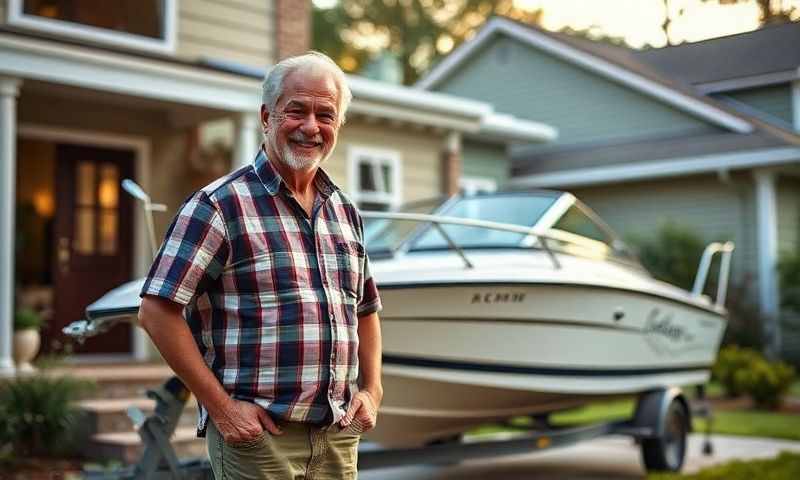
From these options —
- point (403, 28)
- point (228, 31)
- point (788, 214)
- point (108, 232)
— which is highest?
point (403, 28)

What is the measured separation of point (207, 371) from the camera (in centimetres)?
250

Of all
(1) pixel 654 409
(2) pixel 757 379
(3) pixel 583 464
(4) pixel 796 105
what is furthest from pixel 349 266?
(2) pixel 757 379

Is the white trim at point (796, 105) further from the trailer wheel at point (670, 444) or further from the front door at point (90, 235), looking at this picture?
the front door at point (90, 235)

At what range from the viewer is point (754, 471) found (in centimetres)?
640

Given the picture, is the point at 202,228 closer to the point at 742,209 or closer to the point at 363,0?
the point at 742,209

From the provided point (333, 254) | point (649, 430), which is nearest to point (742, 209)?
point (649, 430)

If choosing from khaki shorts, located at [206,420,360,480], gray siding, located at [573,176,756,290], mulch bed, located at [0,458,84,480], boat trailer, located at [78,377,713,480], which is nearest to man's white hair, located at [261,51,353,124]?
khaki shorts, located at [206,420,360,480]

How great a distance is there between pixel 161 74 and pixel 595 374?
5.06 metres

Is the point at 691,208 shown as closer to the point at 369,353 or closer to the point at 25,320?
the point at 25,320

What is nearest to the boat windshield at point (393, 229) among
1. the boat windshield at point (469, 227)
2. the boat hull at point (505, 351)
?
the boat windshield at point (469, 227)

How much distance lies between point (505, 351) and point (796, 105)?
10.3 ft

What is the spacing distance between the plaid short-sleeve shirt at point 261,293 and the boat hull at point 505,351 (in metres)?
2.82

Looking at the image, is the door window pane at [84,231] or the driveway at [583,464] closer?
the driveway at [583,464]

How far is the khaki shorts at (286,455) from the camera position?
2.54 meters
